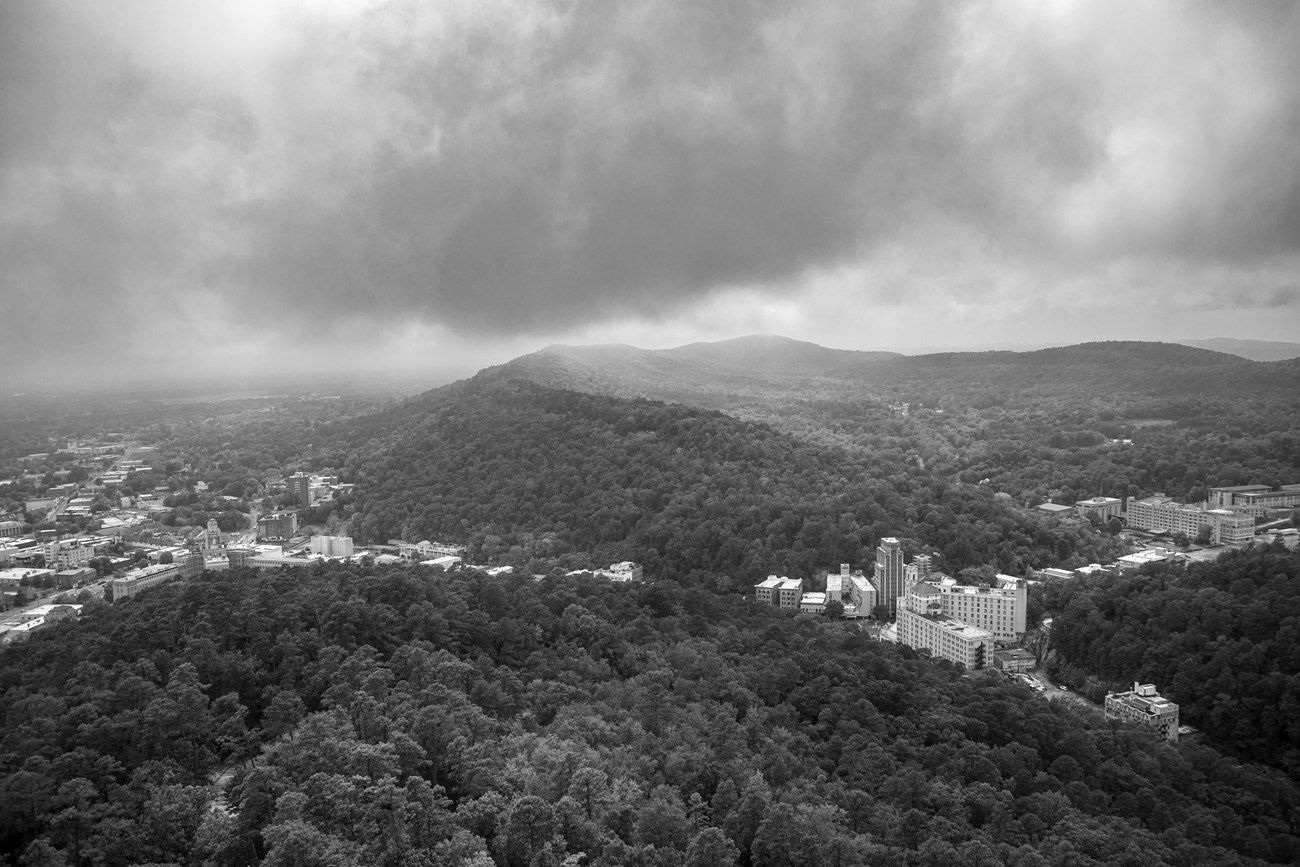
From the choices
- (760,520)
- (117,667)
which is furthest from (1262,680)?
(117,667)

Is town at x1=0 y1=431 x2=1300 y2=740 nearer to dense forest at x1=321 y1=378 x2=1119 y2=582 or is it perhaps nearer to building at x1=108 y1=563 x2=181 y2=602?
building at x1=108 y1=563 x2=181 y2=602

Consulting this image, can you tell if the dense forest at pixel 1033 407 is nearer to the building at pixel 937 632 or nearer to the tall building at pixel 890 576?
the tall building at pixel 890 576

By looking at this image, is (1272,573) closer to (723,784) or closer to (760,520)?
(760,520)

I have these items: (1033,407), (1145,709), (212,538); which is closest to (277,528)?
(212,538)

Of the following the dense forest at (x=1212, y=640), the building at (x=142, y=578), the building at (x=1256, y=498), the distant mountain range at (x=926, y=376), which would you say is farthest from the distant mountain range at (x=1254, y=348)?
the building at (x=142, y=578)

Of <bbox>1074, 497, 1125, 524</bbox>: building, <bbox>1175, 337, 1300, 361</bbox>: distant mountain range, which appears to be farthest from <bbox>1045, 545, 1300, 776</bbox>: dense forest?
<bbox>1175, 337, 1300, 361</bbox>: distant mountain range

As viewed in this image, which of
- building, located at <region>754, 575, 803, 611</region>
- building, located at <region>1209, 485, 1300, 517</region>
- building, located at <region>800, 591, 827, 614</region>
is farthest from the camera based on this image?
building, located at <region>1209, 485, 1300, 517</region>
